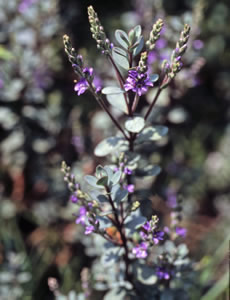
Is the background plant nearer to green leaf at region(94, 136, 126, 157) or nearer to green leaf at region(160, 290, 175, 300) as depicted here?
green leaf at region(160, 290, 175, 300)

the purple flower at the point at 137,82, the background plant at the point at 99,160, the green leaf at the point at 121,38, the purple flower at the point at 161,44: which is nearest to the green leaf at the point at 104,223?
the purple flower at the point at 137,82

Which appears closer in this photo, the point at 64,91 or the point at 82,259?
the point at 82,259

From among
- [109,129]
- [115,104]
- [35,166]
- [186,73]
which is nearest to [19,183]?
[35,166]

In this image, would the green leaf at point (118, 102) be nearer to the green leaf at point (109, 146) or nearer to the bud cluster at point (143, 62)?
the green leaf at point (109, 146)

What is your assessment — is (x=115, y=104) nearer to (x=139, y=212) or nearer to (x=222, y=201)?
(x=139, y=212)

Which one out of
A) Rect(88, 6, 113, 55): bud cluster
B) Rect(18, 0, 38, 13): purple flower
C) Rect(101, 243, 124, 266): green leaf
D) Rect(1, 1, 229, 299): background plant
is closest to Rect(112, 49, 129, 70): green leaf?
Rect(88, 6, 113, 55): bud cluster

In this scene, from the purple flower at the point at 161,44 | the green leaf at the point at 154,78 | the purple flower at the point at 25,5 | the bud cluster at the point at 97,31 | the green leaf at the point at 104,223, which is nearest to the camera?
the bud cluster at the point at 97,31
